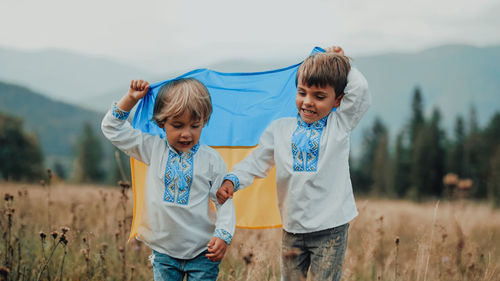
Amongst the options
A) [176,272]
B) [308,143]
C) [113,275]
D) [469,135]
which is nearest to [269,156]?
[308,143]

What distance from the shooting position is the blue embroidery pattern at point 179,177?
3.06 m

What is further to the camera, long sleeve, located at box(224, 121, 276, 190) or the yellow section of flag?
the yellow section of flag

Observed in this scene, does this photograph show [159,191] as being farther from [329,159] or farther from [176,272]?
[329,159]

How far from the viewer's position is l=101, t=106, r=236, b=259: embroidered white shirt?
120 inches

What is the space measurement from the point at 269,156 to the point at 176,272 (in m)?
1.13

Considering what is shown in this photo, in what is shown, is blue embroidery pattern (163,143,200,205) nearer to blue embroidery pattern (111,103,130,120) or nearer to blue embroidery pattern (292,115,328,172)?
blue embroidery pattern (111,103,130,120)

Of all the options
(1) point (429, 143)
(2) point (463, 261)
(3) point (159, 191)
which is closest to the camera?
(3) point (159, 191)

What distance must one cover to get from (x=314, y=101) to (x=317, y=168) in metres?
0.50

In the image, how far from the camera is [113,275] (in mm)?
4336

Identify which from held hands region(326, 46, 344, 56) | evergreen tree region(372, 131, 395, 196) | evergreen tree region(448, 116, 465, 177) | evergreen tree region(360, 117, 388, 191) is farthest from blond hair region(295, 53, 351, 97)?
evergreen tree region(360, 117, 388, 191)

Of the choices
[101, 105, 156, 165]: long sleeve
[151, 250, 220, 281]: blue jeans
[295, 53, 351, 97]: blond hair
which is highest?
[295, 53, 351, 97]: blond hair

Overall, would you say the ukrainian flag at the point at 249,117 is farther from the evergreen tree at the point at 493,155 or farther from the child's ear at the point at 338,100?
the evergreen tree at the point at 493,155

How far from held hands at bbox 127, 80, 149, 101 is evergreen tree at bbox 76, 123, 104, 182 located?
3458 inches

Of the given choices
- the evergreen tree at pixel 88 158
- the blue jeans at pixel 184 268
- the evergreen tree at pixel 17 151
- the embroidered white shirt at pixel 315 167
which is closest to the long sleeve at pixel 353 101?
the embroidered white shirt at pixel 315 167
